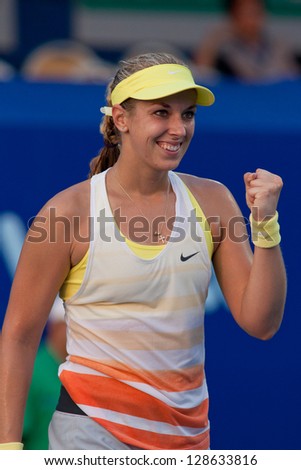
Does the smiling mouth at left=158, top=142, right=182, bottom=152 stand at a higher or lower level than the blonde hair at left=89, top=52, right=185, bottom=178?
lower

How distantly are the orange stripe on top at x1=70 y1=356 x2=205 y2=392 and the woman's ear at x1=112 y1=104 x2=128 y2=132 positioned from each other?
2.24 feet

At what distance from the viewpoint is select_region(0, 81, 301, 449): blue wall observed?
455 centimetres

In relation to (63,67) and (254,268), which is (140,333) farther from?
(63,67)

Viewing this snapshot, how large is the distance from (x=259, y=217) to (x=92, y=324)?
569mm

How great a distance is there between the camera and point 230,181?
15.3 ft

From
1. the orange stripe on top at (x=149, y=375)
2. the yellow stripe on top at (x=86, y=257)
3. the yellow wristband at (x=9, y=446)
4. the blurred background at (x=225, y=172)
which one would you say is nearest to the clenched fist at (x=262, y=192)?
the yellow stripe on top at (x=86, y=257)

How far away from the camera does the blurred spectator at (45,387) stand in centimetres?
442

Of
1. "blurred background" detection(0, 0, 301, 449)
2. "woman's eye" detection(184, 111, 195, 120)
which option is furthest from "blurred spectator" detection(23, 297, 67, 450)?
"woman's eye" detection(184, 111, 195, 120)

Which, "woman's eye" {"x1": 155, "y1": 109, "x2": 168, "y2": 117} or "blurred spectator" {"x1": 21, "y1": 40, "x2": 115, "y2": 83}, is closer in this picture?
"woman's eye" {"x1": 155, "y1": 109, "x2": 168, "y2": 117}

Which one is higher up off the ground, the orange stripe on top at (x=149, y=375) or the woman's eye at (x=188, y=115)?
the woman's eye at (x=188, y=115)

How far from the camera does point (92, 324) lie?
303cm

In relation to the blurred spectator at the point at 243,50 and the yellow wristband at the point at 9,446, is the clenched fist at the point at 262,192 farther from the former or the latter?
the blurred spectator at the point at 243,50

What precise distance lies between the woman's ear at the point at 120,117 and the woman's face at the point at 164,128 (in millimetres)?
56

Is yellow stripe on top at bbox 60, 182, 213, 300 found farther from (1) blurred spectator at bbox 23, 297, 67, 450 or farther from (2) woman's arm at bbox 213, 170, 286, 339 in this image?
(1) blurred spectator at bbox 23, 297, 67, 450
